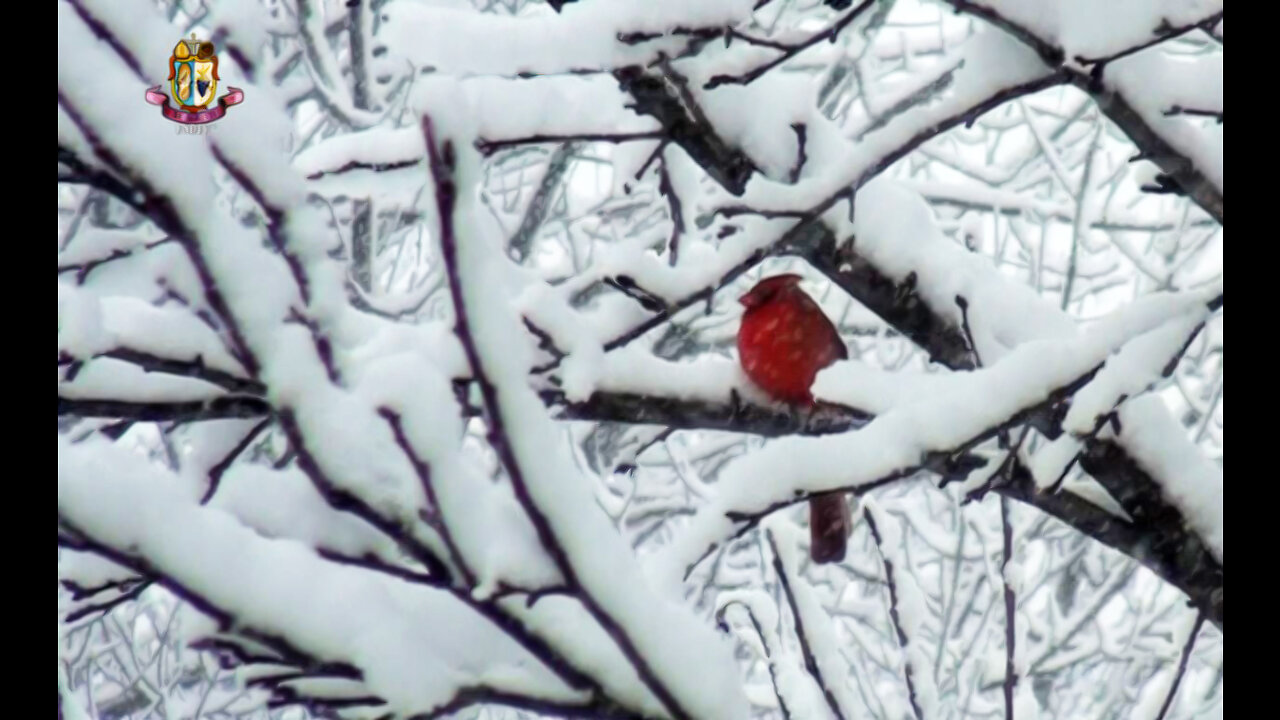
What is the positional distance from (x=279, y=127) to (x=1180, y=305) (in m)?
1.02

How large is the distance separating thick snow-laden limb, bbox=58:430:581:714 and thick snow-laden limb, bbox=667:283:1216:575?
322 mm

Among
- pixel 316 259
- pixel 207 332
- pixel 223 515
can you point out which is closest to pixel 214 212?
pixel 316 259

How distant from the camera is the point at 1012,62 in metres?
1.62

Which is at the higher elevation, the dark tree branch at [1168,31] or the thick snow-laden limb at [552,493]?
the dark tree branch at [1168,31]

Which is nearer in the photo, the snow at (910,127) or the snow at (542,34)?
the snow at (542,34)

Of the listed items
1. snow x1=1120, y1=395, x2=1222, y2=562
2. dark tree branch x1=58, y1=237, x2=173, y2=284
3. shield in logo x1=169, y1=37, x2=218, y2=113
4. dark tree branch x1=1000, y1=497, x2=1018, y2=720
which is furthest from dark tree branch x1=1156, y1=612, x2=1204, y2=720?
dark tree branch x1=58, y1=237, x2=173, y2=284

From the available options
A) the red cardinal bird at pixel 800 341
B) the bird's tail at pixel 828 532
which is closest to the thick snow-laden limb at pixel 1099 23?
the red cardinal bird at pixel 800 341

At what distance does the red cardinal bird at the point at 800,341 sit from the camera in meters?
2.83

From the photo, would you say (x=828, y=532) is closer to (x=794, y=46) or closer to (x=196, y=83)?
(x=794, y=46)

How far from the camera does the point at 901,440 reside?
1306 millimetres

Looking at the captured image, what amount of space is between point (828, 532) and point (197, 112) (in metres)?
1.96

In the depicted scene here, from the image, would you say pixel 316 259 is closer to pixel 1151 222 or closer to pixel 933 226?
pixel 933 226

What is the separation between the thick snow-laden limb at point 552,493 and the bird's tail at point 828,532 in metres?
2.00

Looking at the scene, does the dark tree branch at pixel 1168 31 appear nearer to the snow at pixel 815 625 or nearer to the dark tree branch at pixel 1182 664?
the dark tree branch at pixel 1182 664
